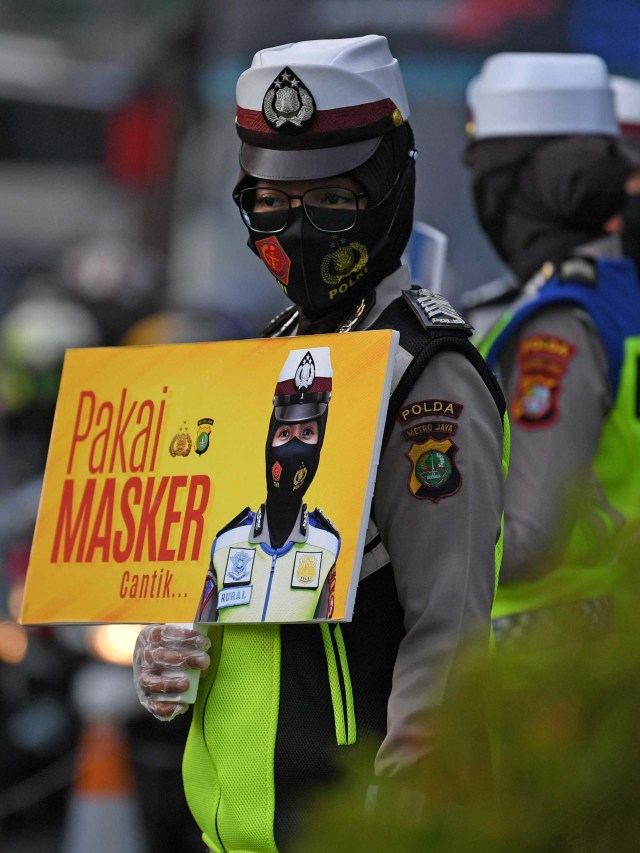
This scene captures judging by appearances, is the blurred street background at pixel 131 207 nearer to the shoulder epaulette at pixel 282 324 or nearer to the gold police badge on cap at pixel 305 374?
the shoulder epaulette at pixel 282 324

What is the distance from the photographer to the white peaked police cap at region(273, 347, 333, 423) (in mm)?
2727

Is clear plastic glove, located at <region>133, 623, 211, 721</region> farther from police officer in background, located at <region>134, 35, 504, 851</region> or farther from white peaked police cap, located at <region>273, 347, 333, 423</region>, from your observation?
white peaked police cap, located at <region>273, 347, 333, 423</region>

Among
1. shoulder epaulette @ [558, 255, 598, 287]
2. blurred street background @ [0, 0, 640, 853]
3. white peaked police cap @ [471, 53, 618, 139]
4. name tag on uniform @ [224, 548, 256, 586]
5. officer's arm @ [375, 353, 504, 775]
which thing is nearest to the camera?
officer's arm @ [375, 353, 504, 775]

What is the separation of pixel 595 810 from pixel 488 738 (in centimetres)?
12

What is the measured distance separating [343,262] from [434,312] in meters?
0.21

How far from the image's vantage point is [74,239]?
67.4 feet

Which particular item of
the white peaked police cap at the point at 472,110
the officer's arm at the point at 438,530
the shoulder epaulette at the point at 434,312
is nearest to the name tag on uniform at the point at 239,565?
the officer's arm at the point at 438,530

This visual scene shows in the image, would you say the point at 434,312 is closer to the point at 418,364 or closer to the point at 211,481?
the point at 418,364

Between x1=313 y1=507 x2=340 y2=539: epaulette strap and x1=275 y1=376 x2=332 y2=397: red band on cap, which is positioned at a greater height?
x1=275 y1=376 x2=332 y2=397: red band on cap

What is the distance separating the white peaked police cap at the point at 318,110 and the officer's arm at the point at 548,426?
1.31 meters

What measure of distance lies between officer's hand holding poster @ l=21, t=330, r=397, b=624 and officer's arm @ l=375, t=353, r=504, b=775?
89 mm

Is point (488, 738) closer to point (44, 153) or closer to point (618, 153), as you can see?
point (618, 153)

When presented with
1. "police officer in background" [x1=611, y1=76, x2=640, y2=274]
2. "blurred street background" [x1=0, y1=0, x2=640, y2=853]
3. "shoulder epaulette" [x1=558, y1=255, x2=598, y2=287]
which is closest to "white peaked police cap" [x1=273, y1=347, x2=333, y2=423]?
"shoulder epaulette" [x1=558, y1=255, x2=598, y2=287]

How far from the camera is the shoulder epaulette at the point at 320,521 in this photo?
262 cm
